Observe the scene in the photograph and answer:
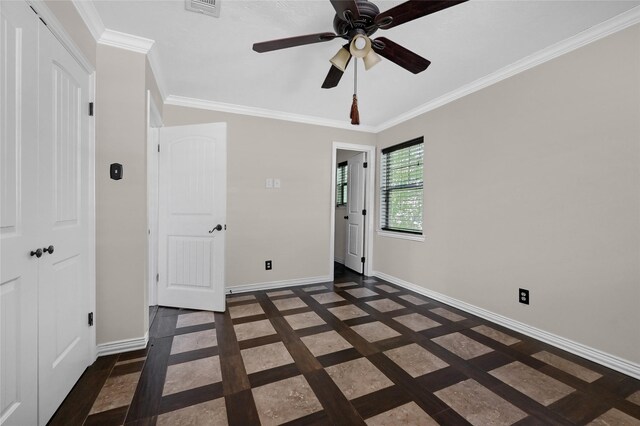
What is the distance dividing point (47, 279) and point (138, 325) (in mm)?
930

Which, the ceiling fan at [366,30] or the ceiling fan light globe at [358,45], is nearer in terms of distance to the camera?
the ceiling fan at [366,30]

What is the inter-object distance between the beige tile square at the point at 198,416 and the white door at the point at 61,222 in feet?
1.97

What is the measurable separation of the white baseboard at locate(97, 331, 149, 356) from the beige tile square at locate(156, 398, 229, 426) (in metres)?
0.91

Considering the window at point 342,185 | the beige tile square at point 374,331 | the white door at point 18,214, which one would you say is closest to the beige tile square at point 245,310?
the beige tile square at point 374,331

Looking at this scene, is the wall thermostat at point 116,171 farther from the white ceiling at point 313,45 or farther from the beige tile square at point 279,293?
the beige tile square at point 279,293

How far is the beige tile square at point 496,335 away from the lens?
2359 mm

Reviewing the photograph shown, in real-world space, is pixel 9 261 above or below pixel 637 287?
above

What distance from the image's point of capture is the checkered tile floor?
59.4 inches

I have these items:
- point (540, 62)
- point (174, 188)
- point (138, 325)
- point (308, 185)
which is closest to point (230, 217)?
point (174, 188)

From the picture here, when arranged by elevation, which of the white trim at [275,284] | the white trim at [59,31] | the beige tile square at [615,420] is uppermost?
the white trim at [59,31]

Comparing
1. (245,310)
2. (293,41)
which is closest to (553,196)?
(293,41)

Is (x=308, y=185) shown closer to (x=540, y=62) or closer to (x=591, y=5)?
(x=540, y=62)

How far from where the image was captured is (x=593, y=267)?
2078 mm

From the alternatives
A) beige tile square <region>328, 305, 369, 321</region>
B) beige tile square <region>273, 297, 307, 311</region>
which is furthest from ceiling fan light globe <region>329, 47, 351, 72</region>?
beige tile square <region>273, 297, 307, 311</region>
